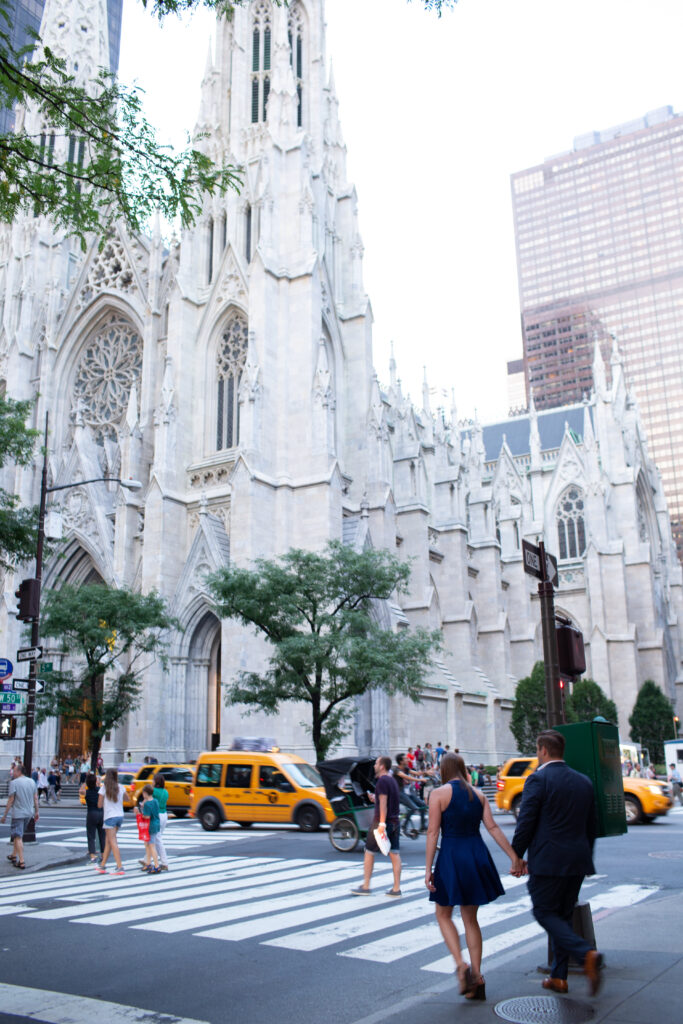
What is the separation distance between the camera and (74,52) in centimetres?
4538

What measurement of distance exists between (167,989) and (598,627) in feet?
145

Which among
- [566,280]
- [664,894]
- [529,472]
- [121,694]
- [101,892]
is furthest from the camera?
[566,280]

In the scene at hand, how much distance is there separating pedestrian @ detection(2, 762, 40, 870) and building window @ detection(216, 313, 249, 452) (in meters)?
20.5

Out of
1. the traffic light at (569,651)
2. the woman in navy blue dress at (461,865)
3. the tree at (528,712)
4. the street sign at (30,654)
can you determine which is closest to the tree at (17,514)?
the street sign at (30,654)

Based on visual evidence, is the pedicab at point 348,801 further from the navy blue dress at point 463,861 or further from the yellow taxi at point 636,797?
the navy blue dress at point 463,861

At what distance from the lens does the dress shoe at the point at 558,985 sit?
17.8 ft

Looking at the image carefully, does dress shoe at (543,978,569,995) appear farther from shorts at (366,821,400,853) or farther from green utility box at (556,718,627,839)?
shorts at (366,821,400,853)

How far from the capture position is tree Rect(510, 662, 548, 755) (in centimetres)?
3744

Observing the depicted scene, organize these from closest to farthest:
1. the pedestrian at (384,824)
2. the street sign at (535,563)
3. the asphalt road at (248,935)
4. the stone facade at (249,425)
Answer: the asphalt road at (248,935) → the street sign at (535,563) → the pedestrian at (384,824) → the stone facade at (249,425)

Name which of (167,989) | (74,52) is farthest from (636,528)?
(167,989)

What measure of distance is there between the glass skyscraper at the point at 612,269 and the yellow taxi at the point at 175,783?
10789cm

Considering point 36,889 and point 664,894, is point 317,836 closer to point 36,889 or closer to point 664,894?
point 36,889


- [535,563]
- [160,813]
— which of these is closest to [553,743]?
[535,563]

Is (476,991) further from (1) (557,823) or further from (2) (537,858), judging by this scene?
(1) (557,823)
